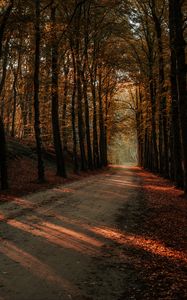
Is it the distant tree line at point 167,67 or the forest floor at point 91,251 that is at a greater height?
the distant tree line at point 167,67

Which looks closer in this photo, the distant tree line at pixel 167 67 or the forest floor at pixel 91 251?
the forest floor at pixel 91 251

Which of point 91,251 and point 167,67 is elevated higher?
point 167,67

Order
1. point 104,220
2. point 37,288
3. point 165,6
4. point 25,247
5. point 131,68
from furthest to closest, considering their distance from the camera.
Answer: point 131,68
point 165,6
point 104,220
point 25,247
point 37,288

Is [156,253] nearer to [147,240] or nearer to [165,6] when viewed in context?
[147,240]

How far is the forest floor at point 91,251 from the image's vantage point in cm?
613

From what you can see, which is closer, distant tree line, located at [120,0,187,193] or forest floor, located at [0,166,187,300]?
forest floor, located at [0,166,187,300]

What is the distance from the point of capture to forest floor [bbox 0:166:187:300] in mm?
6133

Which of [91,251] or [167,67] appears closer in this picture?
[91,251]

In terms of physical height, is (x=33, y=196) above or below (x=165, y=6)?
below

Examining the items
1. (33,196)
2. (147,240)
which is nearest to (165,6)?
(33,196)

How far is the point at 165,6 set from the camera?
88.3ft

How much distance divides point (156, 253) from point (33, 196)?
30.1 feet

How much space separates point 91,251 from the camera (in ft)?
27.3

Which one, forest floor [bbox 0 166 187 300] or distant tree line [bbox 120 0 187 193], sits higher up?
distant tree line [bbox 120 0 187 193]
